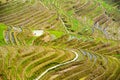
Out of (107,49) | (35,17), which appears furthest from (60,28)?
(107,49)

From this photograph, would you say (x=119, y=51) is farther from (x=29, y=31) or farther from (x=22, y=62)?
(x=22, y=62)

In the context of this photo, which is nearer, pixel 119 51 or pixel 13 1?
pixel 119 51

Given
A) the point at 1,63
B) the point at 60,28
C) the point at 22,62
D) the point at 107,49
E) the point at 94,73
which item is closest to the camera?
the point at 1,63

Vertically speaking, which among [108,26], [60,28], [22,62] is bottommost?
[108,26]

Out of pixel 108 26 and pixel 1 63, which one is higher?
pixel 1 63

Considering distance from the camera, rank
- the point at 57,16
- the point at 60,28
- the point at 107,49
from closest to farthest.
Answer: the point at 107,49, the point at 60,28, the point at 57,16

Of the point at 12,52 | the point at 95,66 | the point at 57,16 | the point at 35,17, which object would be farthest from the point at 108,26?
the point at 12,52

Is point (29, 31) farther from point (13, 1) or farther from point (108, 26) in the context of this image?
point (108, 26)
